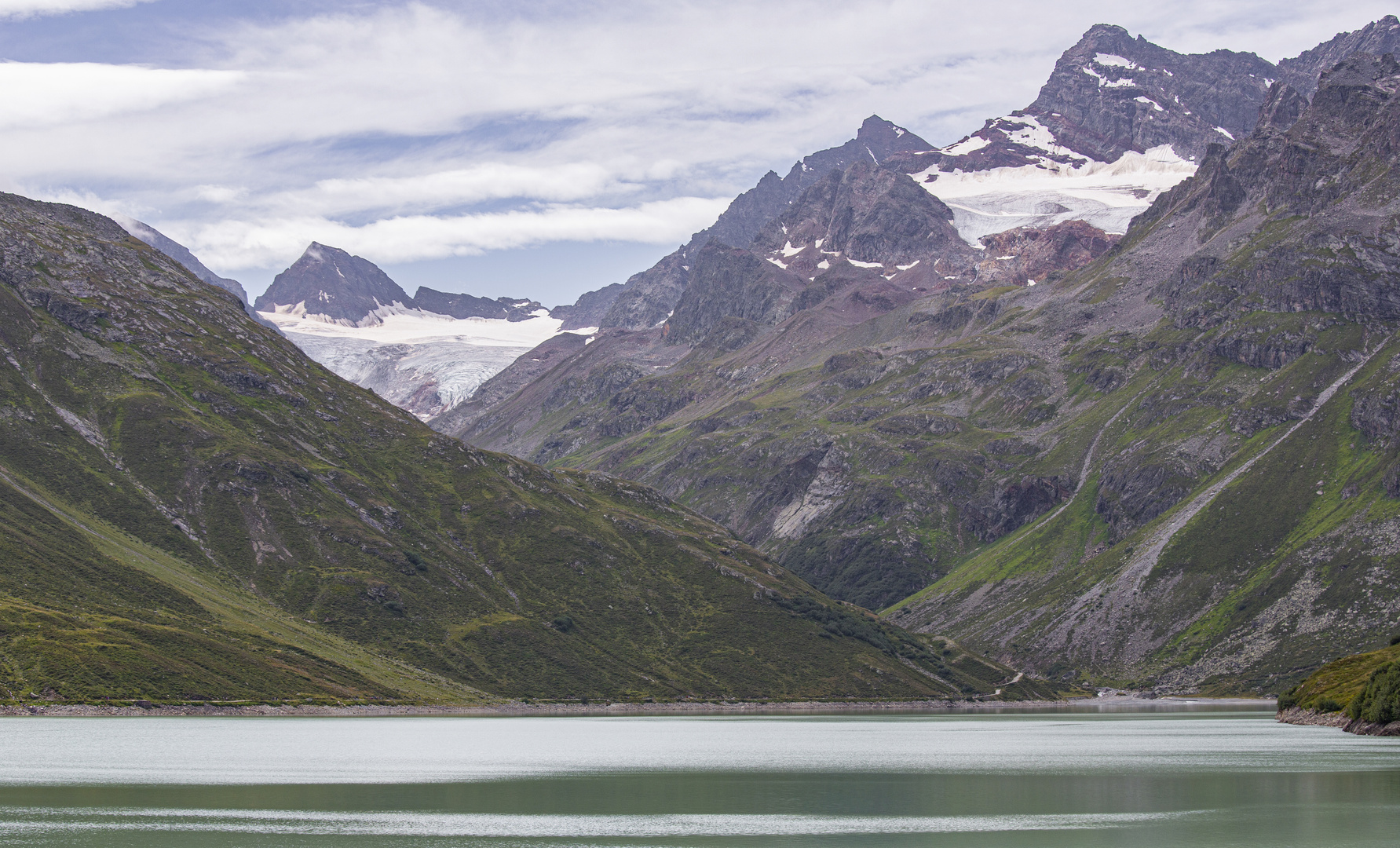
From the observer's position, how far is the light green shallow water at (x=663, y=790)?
3002 inches

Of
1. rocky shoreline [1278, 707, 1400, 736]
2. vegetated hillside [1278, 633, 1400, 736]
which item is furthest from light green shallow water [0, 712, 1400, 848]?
vegetated hillside [1278, 633, 1400, 736]

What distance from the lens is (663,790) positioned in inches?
4077

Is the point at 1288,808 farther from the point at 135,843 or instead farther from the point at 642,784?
the point at 135,843

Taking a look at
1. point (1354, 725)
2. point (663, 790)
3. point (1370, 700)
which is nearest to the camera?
point (663, 790)

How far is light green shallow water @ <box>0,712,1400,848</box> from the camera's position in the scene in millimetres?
76250

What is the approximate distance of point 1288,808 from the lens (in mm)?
88438

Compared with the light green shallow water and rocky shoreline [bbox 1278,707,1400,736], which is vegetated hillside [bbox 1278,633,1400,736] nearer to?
rocky shoreline [bbox 1278,707,1400,736]

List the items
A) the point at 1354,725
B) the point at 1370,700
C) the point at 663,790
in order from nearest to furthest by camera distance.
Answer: the point at 663,790 → the point at 1370,700 → the point at 1354,725

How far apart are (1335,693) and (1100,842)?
147961 mm

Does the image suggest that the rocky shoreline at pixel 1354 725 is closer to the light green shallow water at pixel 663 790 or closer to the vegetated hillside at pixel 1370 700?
the vegetated hillside at pixel 1370 700

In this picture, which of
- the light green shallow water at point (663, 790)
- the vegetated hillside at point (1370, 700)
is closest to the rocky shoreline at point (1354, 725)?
the vegetated hillside at point (1370, 700)

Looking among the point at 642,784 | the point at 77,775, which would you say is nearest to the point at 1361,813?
the point at 642,784

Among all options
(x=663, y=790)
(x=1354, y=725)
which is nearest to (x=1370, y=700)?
(x=1354, y=725)

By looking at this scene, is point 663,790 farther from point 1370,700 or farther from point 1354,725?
point 1354,725
